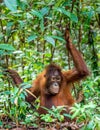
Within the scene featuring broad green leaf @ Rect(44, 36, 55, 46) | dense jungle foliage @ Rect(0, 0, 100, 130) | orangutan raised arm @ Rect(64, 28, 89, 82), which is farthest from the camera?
orangutan raised arm @ Rect(64, 28, 89, 82)

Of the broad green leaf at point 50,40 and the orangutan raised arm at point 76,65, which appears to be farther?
the orangutan raised arm at point 76,65

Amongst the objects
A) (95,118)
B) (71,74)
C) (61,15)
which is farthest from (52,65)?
(95,118)

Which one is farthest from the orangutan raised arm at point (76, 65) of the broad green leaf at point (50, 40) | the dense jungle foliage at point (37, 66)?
the broad green leaf at point (50, 40)

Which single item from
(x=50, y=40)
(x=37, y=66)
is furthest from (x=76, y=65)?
(x=50, y=40)

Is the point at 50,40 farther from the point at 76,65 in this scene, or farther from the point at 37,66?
the point at 37,66

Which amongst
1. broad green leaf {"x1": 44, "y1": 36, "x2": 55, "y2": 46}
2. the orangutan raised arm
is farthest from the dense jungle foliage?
the orangutan raised arm

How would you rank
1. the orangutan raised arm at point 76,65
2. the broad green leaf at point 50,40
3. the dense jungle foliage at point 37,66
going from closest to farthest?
the dense jungle foliage at point 37,66 < the broad green leaf at point 50,40 < the orangutan raised arm at point 76,65

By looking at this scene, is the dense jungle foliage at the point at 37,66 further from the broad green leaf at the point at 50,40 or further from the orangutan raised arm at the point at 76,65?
the orangutan raised arm at the point at 76,65

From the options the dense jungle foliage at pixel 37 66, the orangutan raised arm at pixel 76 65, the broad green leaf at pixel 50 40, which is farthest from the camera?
the orangutan raised arm at pixel 76 65

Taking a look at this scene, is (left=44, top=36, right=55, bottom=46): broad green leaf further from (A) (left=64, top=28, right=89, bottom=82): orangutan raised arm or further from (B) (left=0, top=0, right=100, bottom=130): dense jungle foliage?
(A) (left=64, top=28, right=89, bottom=82): orangutan raised arm

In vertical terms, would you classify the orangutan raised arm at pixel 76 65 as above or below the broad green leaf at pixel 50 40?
below

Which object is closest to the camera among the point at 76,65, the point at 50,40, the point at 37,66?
the point at 50,40

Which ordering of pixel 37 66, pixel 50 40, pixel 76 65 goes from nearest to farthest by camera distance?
pixel 50 40 → pixel 76 65 → pixel 37 66

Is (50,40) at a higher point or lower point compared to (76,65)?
higher
